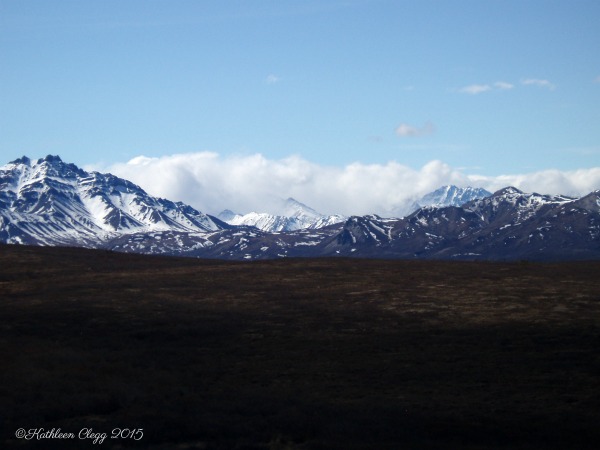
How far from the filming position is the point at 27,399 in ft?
111

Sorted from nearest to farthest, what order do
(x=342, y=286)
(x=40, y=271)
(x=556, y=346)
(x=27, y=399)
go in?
(x=27, y=399) → (x=556, y=346) → (x=342, y=286) → (x=40, y=271)

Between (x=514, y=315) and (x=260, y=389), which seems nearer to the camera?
(x=260, y=389)

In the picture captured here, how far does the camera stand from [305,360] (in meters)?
43.5

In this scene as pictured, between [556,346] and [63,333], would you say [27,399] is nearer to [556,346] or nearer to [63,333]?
[63,333]

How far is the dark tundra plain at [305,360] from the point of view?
2956 centimetres

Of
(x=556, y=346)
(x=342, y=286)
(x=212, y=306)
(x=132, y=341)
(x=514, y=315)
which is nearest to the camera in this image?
(x=556, y=346)

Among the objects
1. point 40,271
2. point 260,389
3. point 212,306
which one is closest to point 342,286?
point 212,306

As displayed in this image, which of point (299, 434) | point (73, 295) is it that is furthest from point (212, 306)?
point (299, 434)

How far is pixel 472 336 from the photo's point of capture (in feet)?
163

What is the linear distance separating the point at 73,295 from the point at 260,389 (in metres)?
33.7

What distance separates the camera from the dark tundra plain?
2956 cm

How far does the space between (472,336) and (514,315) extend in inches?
323

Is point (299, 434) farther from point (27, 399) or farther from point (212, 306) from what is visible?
point (212, 306)

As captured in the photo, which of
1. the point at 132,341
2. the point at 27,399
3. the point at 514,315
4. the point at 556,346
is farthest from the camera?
the point at 514,315
